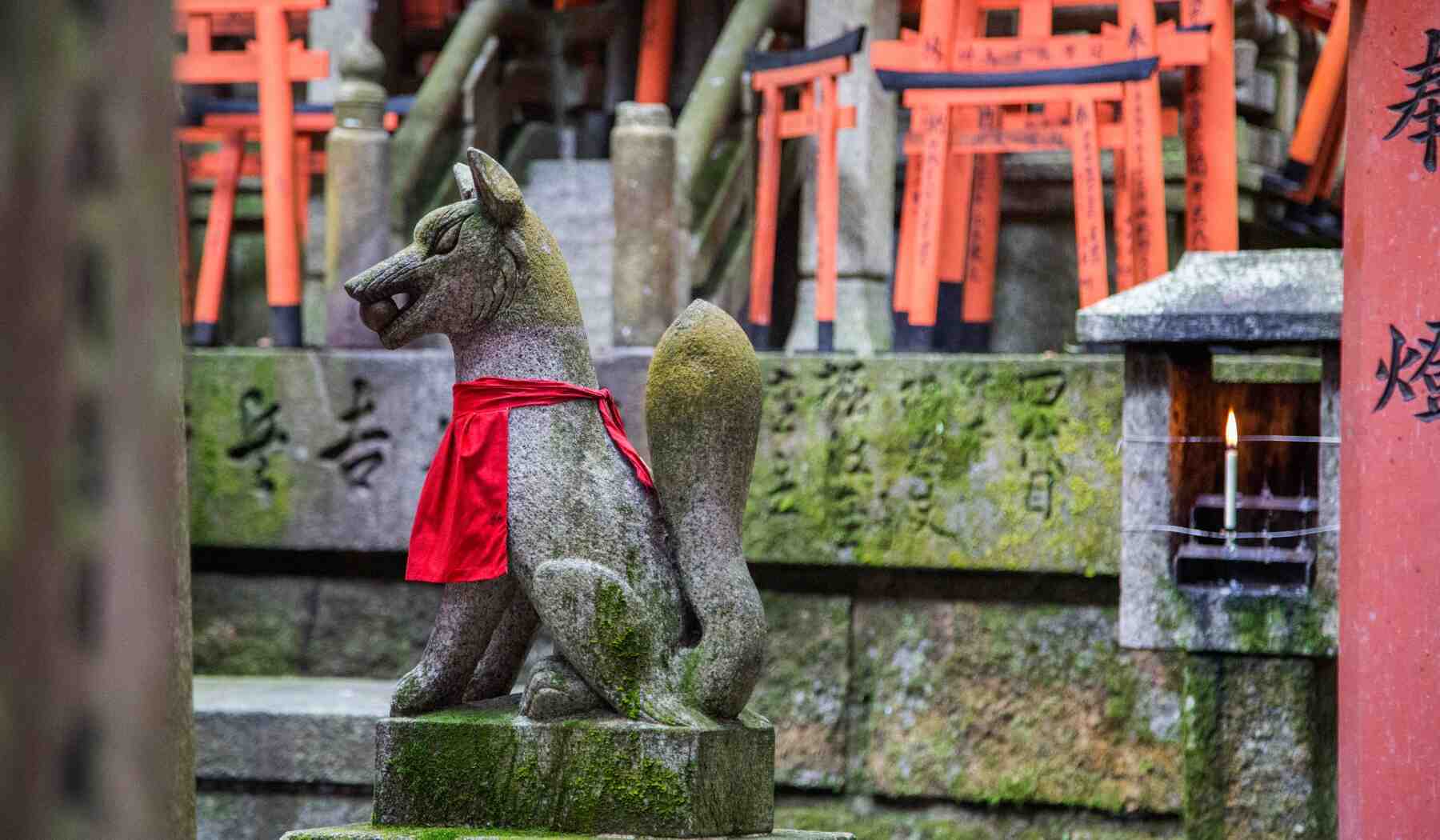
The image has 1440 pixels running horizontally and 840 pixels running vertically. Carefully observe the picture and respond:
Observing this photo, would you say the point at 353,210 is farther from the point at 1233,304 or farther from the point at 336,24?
the point at 1233,304

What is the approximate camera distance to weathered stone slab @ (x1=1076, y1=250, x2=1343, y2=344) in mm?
6664

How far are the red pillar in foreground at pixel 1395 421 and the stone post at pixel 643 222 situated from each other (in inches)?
→ 137

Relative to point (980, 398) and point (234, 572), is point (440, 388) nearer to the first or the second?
point (234, 572)

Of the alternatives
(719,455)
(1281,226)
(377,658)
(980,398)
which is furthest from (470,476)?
(1281,226)

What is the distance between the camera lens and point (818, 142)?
28.9 feet

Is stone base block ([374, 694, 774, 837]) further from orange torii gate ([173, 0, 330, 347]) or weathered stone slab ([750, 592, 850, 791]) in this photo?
orange torii gate ([173, 0, 330, 347])

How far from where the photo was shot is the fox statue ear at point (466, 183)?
4.96 m

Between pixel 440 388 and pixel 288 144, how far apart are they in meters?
1.45

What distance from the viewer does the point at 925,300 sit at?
8195mm

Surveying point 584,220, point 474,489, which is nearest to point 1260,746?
point 474,489

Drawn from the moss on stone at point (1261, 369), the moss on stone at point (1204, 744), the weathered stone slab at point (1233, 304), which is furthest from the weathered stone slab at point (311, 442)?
the moss on stone at point (1204, 744)

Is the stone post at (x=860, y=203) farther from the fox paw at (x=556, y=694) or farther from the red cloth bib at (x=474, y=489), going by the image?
the fox paw at (x=556, y=694)

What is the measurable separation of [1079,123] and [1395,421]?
10.1ft

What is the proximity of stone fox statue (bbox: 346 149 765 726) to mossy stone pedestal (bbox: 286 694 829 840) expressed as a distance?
0.06 m
